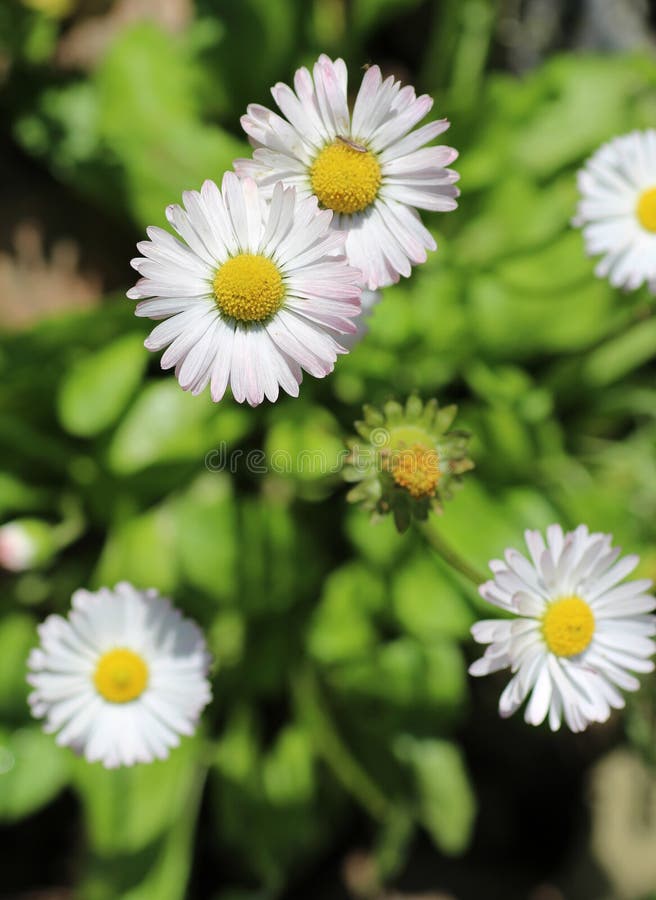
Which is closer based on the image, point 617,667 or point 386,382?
point 617,667

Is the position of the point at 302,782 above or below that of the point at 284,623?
below

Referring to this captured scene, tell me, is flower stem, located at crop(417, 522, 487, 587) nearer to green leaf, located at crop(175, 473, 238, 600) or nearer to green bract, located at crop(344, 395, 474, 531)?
green bract, located at crop(344, 395, 474, 531)

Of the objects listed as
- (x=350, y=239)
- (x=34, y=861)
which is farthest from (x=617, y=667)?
(x=34, y=861)

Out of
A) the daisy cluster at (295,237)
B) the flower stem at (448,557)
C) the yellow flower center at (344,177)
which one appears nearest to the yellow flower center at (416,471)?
the flower stem at (448,557)

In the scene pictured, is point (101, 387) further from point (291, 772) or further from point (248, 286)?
point (291, 772)

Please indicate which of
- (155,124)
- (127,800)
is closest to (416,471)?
(127,800)

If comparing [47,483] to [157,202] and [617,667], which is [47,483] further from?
[617,667]
